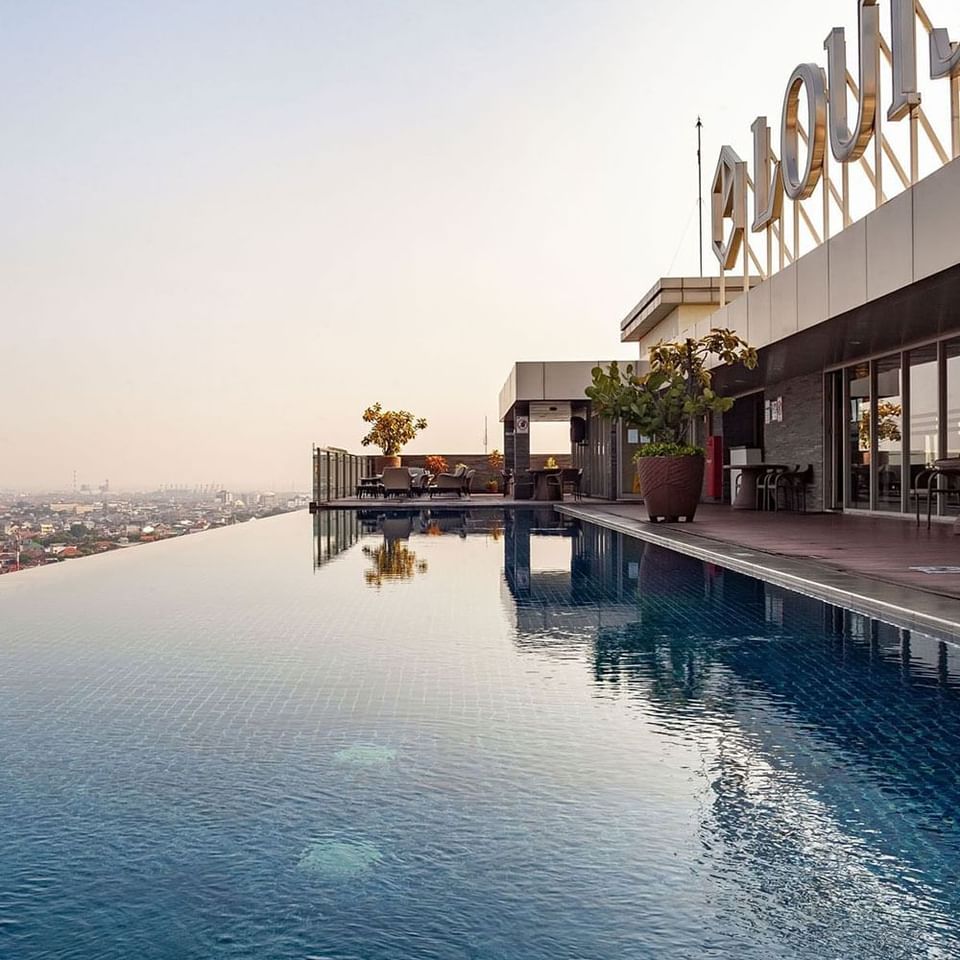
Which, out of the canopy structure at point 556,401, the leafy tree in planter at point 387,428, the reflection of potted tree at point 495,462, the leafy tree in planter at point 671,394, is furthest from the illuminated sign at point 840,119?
the reflection of potted tree at point 495,462

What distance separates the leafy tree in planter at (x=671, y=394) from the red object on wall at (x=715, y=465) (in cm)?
824

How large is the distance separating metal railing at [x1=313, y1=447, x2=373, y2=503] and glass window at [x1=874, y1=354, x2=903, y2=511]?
1163 centimetres

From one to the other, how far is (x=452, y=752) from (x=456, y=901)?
3.89 ft

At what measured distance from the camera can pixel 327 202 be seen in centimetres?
2436

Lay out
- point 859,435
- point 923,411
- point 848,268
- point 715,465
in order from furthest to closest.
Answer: point 715,465, point 859,435, point 923,411, point 848,268

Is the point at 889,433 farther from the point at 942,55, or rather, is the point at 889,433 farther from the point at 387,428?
the point at 387,428

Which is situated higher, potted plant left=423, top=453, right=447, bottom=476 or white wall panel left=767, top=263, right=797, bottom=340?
white wall panel left=767, top=263, right=797, bottom=340

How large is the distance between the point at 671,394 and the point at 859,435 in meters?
3.45

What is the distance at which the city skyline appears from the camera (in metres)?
17.3

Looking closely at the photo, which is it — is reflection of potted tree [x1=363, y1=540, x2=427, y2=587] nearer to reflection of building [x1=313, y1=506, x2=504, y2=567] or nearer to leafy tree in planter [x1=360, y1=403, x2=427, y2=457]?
reflection of building [x1=313, y1=506, x2=504, y2=567]

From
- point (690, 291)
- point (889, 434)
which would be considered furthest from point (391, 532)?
point (690, 291)

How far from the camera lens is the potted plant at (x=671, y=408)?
14445 mm

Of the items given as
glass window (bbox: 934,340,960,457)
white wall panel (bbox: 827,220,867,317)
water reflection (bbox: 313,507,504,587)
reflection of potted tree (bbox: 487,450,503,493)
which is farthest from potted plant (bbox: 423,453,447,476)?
white wall panel (bbox: 827,220,867,317)

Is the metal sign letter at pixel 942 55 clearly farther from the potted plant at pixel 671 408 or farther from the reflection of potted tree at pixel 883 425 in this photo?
the reflection of potted tree at pixel 883 425
